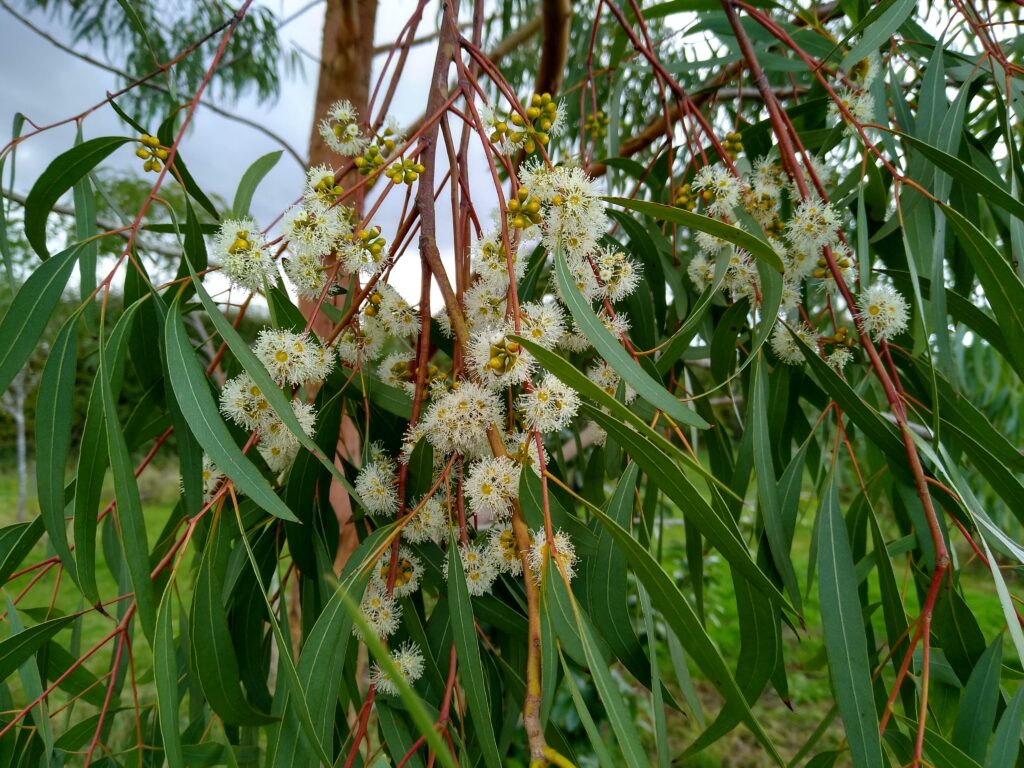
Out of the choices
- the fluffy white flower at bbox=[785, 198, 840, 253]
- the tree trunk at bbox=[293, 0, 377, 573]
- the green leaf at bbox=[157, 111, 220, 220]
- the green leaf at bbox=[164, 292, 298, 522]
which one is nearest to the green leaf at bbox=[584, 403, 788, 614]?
the green leaf at bbox=[164, 292, 298, 522]

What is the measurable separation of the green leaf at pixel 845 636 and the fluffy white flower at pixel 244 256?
47 centimetres

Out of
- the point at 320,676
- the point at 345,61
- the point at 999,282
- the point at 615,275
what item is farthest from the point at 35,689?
the point at 345,61

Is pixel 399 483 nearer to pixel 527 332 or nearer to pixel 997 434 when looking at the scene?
pixel 527 332

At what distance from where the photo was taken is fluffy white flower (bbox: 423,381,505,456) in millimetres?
474

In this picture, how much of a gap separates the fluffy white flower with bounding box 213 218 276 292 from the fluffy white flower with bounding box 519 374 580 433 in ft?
0.72

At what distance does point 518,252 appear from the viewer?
54cm

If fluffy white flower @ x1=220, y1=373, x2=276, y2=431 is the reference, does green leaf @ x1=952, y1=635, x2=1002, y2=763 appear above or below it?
below

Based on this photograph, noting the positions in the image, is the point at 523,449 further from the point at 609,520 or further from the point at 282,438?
the point at 282,438

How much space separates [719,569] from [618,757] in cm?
131

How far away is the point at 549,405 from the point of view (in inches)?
18.2

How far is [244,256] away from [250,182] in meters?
0.14

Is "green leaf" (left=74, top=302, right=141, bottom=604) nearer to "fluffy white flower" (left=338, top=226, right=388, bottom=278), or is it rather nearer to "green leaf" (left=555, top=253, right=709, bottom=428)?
"fluffy white flower" (left=338, top=226, right=388, bottom=278)

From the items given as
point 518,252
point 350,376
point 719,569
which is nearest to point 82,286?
point 350,376

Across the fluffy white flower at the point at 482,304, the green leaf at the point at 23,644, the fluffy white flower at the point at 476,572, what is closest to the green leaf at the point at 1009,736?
the fluffy white flower at the point at 476,572
